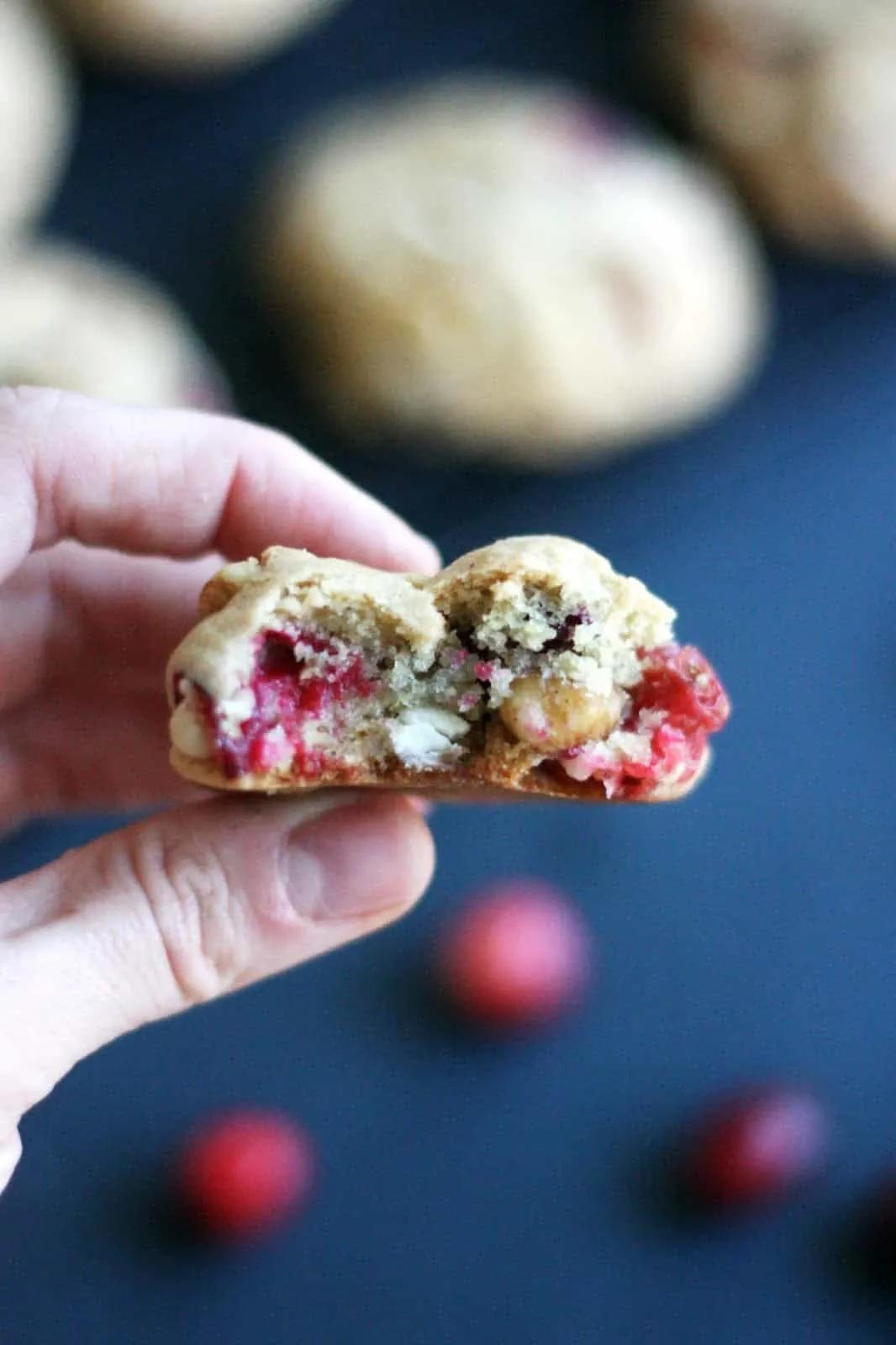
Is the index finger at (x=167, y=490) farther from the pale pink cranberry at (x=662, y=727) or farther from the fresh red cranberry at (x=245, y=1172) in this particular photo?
the fresh red cranberry at (x=245, y=1172)

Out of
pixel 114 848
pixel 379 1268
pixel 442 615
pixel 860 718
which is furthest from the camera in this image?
pixel 860 718

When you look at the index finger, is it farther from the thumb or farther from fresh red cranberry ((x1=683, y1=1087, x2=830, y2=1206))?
fresh red cranberry ((x1=683, y1=1087, x2=830, y2=1206))

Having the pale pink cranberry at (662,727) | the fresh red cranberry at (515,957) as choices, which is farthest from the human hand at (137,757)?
the fresh red cranberry at (515,957)

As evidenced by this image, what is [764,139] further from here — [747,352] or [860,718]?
[860,718]

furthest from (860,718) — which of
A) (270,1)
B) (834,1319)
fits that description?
(270,1)

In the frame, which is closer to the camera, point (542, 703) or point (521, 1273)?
point (542, 703)

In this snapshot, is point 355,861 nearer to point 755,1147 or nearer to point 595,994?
point 595,994

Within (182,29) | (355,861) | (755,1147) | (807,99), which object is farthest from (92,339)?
(755,1147)
